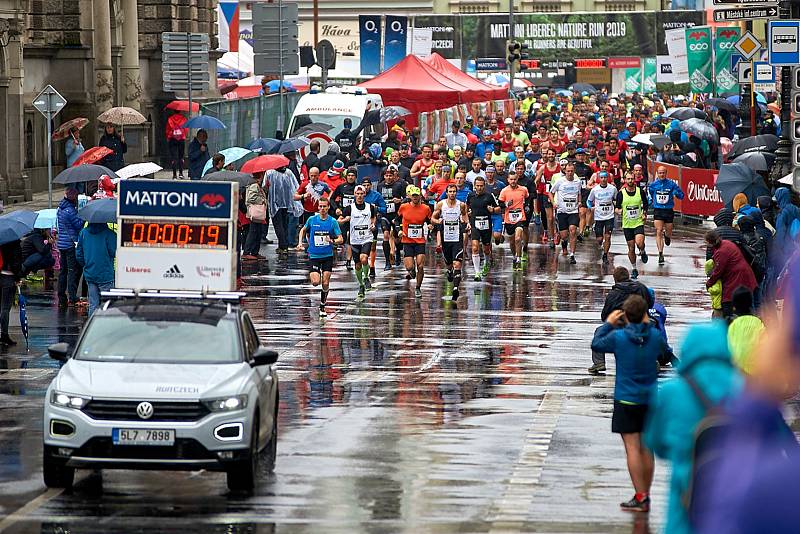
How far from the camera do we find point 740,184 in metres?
26.1

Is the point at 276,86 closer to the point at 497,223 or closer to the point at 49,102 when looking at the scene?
the point at 49,102

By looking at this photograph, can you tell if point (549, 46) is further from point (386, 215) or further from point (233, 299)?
point (233, 299)

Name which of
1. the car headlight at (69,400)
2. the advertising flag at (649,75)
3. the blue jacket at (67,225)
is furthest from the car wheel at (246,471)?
the advertising flag at (649,75)

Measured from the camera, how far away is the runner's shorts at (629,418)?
11352 millimetres

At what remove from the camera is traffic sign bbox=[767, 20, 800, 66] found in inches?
811

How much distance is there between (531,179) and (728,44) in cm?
1453

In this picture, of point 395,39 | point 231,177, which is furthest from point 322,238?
point 395,39

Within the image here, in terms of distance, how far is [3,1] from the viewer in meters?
35.9

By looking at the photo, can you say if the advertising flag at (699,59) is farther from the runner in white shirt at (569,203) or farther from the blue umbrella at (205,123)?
the runner in white shirt at (569,203)

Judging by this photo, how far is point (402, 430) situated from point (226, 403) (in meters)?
3.30

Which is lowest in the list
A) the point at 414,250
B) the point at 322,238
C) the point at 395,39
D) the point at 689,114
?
the point at 414,250

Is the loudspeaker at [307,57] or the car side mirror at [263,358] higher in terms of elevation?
the loudspeaker at [307,57]

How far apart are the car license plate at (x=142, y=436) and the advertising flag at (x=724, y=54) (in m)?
A: 34.7

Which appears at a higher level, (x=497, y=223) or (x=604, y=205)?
(x=604, y=205)
